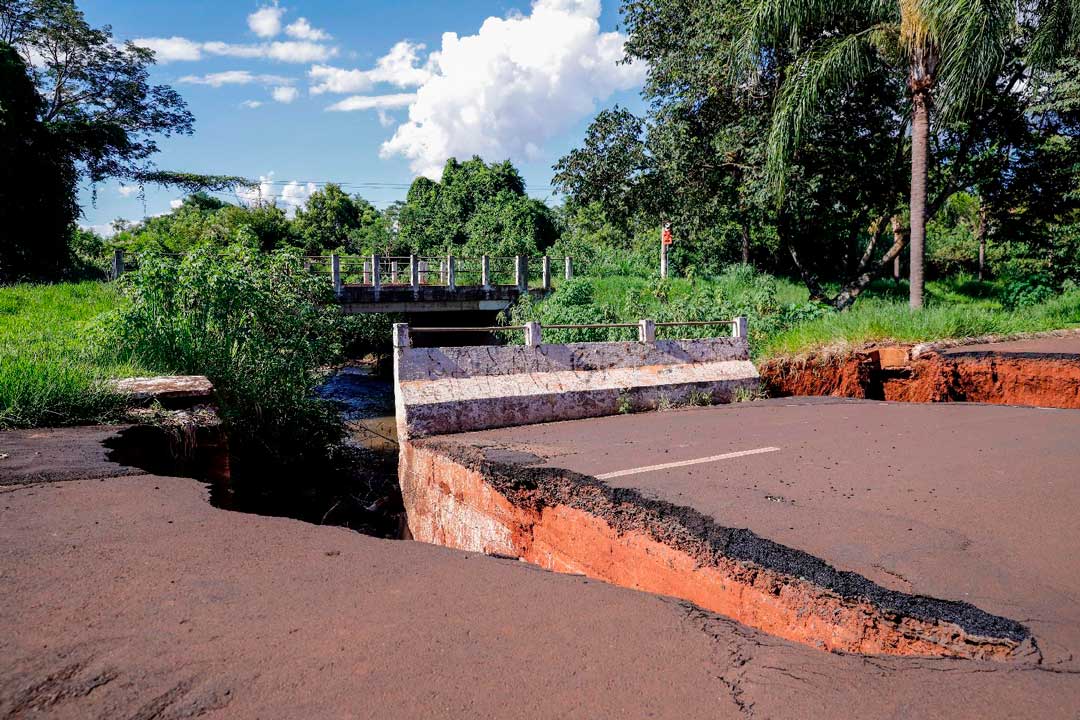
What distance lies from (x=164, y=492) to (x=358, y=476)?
24.2 feet

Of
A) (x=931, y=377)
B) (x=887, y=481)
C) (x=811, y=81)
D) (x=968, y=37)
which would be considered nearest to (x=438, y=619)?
(x=887, y=481)

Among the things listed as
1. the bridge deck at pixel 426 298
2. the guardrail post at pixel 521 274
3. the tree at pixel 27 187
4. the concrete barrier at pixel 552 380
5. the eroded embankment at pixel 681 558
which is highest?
the tree at pixel 27 187

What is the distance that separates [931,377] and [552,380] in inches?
252

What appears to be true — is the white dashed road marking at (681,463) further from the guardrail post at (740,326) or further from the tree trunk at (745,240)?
the tree trunk at (745,240)

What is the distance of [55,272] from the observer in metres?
23.0

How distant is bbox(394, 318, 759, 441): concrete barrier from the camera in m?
8.95

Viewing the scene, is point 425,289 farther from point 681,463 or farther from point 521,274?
point 681,463

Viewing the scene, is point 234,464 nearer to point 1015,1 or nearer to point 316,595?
point 316,595

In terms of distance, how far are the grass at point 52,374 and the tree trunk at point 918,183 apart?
14.5 metres

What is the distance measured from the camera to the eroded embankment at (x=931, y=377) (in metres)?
10.2

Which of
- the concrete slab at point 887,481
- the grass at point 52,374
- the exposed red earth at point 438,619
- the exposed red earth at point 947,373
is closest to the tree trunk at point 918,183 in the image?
the exposed red earth at point 947,373

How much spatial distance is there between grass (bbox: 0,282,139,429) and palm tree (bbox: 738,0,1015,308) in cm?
1334

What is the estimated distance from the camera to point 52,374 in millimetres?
6707

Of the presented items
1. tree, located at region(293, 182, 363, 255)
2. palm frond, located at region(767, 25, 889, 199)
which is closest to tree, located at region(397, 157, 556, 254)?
tree, located at region(293, 182, 363, 255)
